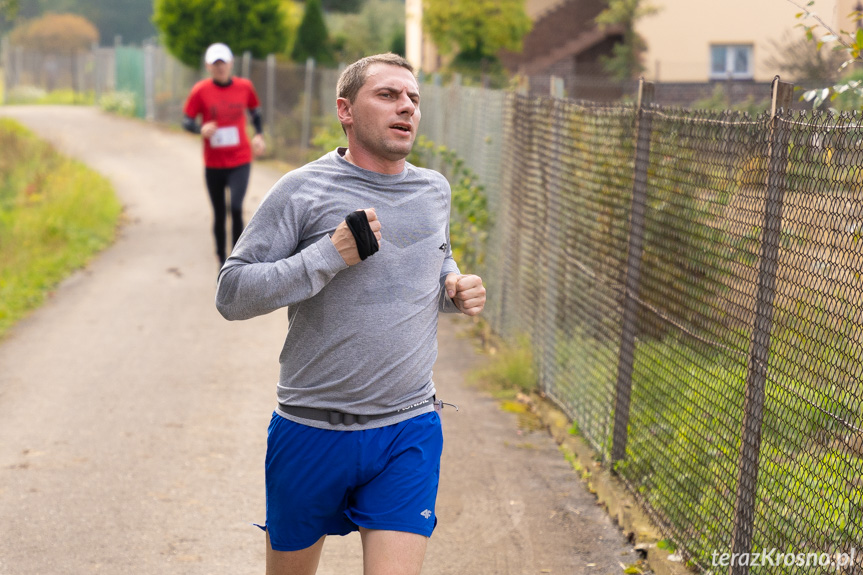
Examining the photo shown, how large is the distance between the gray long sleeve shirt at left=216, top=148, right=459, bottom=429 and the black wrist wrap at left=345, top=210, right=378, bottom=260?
0.14 meters

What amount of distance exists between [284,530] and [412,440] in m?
0.48

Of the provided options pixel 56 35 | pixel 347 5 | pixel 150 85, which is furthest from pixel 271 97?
pixel 56 35

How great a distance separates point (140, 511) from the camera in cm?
555

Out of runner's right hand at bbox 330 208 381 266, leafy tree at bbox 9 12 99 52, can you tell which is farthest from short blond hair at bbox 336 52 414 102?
leafy tree at bbox 9 12 99 52

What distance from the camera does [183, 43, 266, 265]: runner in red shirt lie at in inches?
412

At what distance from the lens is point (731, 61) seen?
33375 millimetres

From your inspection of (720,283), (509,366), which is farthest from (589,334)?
(720,283)

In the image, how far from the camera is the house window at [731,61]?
109 feet

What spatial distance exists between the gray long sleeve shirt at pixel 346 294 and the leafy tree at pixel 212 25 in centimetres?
2875

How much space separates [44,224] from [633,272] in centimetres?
1035

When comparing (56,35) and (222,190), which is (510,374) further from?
(56,35)

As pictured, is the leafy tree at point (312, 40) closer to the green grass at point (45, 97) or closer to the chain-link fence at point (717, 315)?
the green grass at point (45, 97)

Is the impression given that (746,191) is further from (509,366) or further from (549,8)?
(549,8)

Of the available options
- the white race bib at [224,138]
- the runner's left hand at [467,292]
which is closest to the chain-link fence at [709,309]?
the runner's left hand at [467,292]
